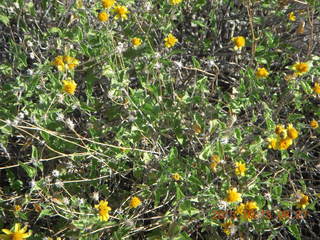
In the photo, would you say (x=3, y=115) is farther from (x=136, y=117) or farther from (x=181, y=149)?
(x=181, y=149)

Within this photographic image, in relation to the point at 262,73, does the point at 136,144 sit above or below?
below

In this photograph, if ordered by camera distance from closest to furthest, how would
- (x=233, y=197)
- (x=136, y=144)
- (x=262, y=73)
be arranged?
(x=233, y=197) < (x=136, y=144) < (x=262, y=73)

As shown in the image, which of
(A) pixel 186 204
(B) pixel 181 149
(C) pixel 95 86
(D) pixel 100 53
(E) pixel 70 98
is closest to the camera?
(A) pixel 186 204

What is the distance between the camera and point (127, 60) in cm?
196

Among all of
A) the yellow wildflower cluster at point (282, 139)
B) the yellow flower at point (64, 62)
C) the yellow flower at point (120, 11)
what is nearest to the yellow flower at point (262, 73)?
the yellow wildflower cluster at point (282, 139)

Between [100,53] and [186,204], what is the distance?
81 centimetres

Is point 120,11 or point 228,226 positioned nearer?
point 228,226

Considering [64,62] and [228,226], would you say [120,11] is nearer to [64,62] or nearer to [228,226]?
[64,62]

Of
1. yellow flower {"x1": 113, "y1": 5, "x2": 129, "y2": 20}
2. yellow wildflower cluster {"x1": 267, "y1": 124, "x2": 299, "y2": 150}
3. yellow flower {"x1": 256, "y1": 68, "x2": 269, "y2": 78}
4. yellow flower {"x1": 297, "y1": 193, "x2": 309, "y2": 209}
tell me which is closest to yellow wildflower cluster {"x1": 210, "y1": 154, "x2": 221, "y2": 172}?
yellow wildflower cluster {"x1": 267, "y1": 124, "x2": 299, "y2": 150}

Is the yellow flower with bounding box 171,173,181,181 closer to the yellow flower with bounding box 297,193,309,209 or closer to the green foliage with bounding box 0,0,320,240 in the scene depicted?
the green foliage with bounding box 0,0,320,240

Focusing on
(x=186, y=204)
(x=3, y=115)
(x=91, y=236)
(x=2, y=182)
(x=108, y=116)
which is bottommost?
(x=2, y=182)

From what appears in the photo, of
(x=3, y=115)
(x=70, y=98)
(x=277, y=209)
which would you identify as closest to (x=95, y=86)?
(x=70, y=98)

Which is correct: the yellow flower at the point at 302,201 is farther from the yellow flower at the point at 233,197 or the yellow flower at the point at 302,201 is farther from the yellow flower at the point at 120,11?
the yellow flower at the point at 120,11

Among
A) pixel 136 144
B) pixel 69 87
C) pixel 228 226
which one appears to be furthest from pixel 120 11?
pixel 228 226
